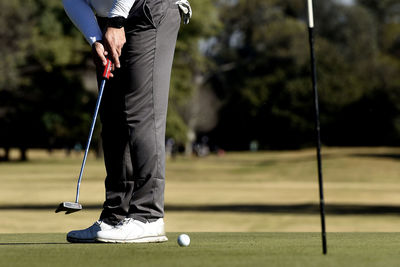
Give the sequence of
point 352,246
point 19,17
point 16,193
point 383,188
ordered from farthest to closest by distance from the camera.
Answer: point 19,17
point 383,188
point 16,193
point 352,246

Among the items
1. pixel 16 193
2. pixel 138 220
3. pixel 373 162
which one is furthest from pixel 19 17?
pixel 138 220

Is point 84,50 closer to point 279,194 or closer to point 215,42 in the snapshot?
point 215,42

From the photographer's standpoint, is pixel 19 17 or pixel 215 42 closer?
pixel 19 17

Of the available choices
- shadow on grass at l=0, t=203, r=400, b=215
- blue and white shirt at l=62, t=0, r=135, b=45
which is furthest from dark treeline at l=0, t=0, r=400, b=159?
blue and white shirt at l=62, t=0, r=135, b=45

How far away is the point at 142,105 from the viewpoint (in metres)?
5.66

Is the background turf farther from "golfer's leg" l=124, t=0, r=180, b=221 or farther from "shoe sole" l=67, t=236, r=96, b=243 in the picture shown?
"golfer's leg" l=124, t=0, r=180, b=221

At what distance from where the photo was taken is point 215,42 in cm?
8069

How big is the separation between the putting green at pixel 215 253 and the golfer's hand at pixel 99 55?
111cm

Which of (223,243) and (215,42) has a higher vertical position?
(215,42)

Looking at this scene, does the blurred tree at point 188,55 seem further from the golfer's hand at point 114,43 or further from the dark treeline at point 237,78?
the golfer's hand at point 114,43

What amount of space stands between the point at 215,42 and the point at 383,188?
55779 millimetres

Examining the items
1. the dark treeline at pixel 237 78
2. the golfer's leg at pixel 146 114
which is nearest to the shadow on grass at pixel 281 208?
the golfer's leg at pixel 146 114

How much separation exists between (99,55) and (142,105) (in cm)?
42

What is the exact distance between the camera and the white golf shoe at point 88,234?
18.4 ft
